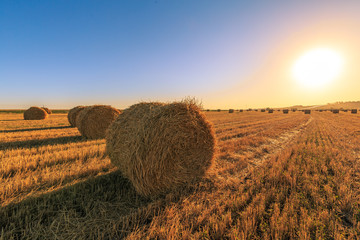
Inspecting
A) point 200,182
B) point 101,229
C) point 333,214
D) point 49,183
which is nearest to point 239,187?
point 200,182

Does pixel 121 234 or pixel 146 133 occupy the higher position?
pixel 146 133

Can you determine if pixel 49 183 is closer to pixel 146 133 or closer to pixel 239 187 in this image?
pixel 146 133

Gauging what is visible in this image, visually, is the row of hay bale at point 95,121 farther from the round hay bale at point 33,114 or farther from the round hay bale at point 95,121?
the round hay bale at point 33,114

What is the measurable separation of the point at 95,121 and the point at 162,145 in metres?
7.50

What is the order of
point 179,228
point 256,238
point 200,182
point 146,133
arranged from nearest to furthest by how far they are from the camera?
point 256,238
point 179,228
point 146,133
point 200,182

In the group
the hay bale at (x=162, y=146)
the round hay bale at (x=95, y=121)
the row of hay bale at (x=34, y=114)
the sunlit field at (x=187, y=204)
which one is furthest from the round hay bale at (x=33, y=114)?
the hay bale at (x=162, y=146)

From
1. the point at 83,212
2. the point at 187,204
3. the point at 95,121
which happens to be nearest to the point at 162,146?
the point at 187,204

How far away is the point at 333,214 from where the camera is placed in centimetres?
273

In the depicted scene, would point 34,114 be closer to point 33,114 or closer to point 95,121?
point 33,114

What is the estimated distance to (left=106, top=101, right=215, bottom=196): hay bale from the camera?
3.38 meters

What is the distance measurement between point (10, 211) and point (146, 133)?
2596mm

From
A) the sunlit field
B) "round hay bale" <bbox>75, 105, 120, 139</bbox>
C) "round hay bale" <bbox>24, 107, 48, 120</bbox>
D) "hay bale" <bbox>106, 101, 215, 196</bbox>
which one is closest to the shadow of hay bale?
the sunlit field

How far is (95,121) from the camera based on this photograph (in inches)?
372

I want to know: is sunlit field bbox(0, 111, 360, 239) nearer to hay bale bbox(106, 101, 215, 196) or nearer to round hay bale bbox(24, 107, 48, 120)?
hay bale bbox(106, 101, 215, 196)
